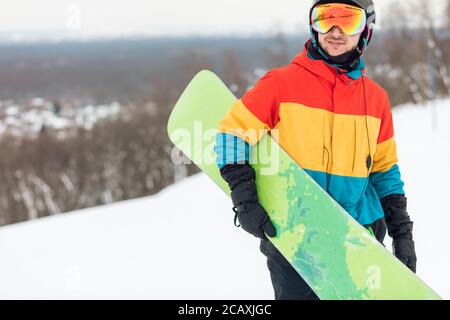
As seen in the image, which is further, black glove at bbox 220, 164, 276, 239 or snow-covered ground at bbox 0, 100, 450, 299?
snow-covered ground at bbox 0, 100, 450, 299

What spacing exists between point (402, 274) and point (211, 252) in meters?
2.40

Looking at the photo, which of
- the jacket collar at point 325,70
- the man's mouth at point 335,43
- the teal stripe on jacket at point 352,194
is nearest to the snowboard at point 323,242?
the teal stripe on jacket at point 352,194

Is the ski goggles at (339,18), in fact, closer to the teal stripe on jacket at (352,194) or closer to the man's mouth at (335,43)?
the man's mouth at (335,43)

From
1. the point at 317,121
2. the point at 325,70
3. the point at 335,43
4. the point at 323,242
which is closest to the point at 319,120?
the point at 317,121

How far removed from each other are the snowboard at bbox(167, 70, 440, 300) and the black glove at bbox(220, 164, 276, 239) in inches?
4.9

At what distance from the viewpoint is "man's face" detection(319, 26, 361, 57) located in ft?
5.27

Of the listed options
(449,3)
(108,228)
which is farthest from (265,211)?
(449,3)

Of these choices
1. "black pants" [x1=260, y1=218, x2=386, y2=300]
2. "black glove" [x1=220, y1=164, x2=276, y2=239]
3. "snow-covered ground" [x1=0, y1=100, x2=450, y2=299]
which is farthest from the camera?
"snow-covered ground" [x1=0, y1=100, x2=450, y2=299]

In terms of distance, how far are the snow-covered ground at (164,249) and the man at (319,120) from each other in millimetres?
1431

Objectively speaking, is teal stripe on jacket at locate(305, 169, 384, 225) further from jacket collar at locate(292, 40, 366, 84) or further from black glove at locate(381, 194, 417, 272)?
jacket collar at locate(292, 40, 366, 84)

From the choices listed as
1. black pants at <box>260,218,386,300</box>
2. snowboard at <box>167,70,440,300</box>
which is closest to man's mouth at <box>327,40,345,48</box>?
→ snowboard at <box>167,70,440,300</box>

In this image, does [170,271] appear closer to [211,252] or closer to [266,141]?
[211,252]

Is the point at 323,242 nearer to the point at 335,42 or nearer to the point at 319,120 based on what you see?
the point at 319,120

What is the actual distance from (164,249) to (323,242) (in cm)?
264
